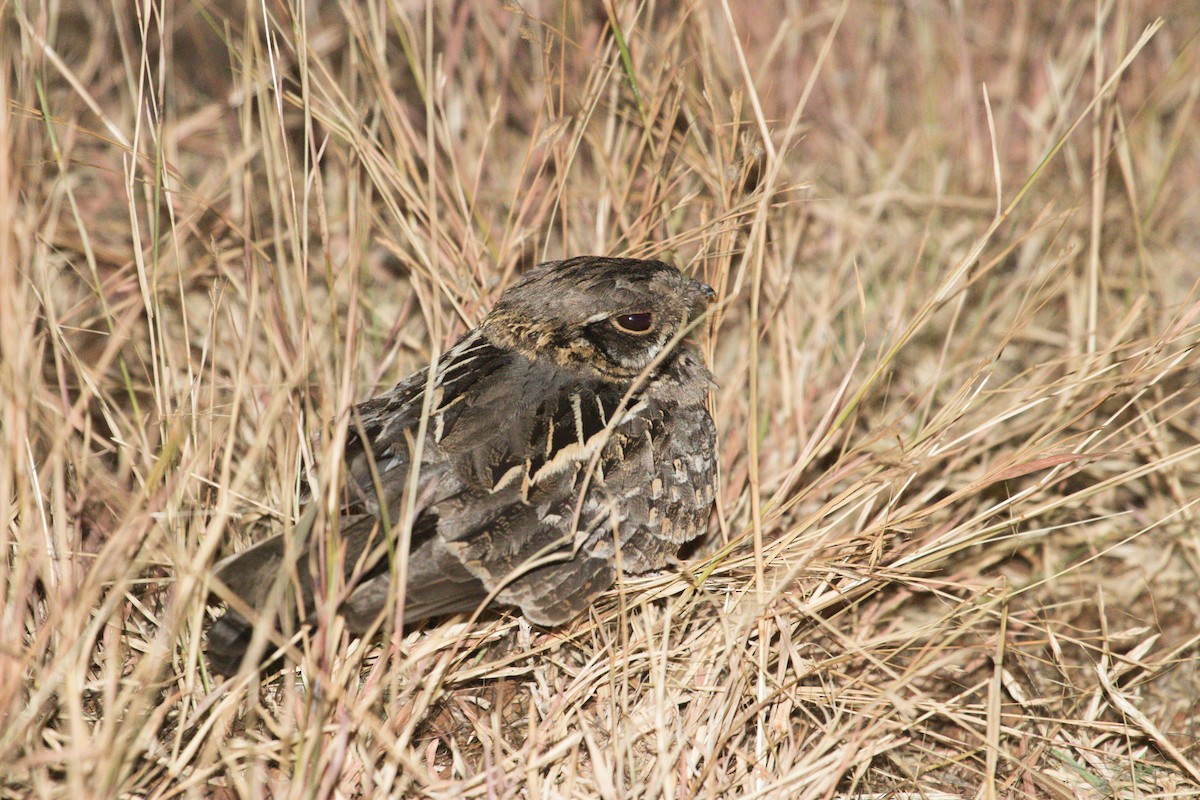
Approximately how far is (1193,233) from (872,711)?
312 centimetres

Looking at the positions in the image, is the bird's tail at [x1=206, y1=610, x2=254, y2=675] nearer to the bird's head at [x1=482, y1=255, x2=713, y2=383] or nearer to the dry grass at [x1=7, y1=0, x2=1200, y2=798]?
the dry grass at [x1=7, y1=0, x2=1200, y2=798]

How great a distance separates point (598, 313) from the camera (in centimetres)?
343

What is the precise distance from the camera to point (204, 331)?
168 inches

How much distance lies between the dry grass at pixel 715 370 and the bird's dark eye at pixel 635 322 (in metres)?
0.38

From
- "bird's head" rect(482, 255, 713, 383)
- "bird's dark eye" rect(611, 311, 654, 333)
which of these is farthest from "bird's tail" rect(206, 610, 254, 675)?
"bird's dark eye" rect(611, 311, 654, 333)

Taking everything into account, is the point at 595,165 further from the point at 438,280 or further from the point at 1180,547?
the point at 1180,547

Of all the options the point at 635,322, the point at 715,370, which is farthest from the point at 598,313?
the point at 715,370

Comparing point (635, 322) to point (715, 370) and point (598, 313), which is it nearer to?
point (598, 313)

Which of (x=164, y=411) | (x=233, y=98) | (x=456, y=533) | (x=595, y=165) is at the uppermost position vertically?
(x=233, y=98)

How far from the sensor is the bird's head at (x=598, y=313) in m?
3.43

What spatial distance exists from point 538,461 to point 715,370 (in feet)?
4.52

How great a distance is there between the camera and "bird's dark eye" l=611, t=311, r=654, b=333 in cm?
346

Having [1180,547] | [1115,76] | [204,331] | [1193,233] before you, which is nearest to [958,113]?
[1193,233]

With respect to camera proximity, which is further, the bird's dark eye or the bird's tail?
the bird's dark eye
